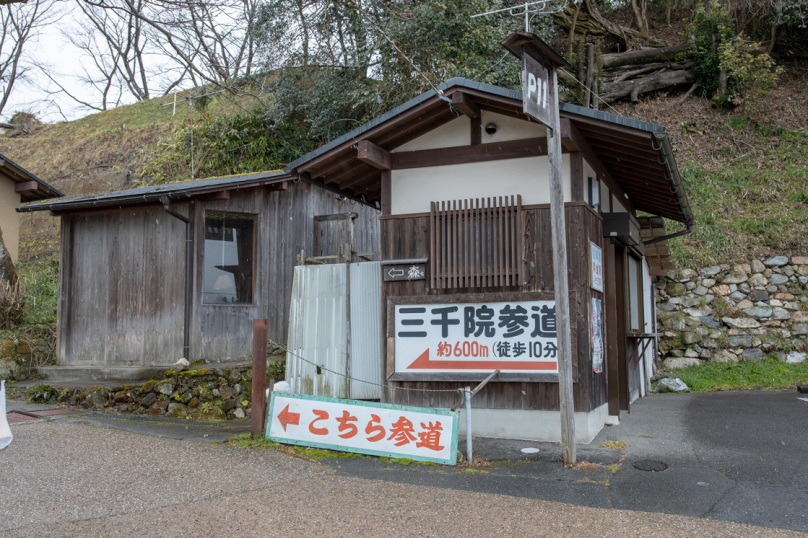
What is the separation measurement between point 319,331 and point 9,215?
11815 mm

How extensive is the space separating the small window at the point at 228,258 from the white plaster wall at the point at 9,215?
26.1 ft

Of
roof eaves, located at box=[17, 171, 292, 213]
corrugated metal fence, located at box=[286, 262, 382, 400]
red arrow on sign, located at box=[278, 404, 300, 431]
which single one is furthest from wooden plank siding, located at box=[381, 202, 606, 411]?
roof eaves, located at box=[17, 171, 292, 213]

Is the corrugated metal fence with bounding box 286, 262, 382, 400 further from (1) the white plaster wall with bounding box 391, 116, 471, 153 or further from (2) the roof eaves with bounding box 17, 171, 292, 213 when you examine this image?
(2) the roof eaves with bounding box 17, 171, 292, 213

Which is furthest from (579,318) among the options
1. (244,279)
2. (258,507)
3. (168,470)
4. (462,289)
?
(244,279)

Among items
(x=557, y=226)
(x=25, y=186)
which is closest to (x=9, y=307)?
(x=25, y=186)

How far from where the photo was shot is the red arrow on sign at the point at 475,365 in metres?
7.58

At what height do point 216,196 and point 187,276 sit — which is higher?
point 216,196

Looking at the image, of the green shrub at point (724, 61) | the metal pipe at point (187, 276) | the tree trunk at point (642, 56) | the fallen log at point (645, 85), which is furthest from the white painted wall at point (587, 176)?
the tree trunk at point (642, 56)

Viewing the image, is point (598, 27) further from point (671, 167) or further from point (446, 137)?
point (446, 137)

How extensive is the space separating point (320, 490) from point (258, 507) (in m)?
0.65

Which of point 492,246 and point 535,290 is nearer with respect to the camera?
point 535,290

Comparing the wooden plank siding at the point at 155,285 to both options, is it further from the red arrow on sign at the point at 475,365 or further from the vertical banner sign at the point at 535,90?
the vertical banner sign at the point at 535,90

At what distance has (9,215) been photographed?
16562mm

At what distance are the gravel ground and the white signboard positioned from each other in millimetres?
3414
